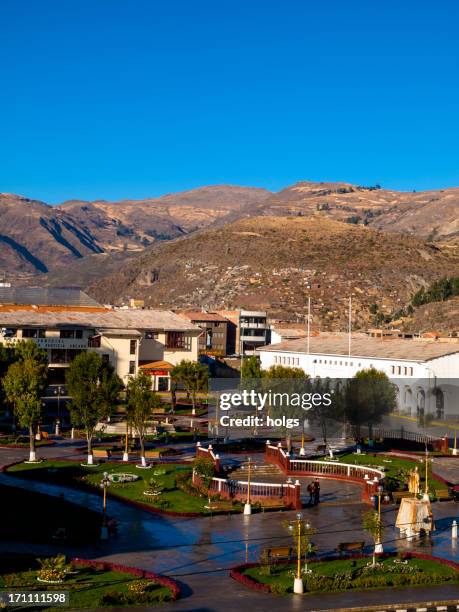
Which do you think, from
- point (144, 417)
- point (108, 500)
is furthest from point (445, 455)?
point (108, 500)

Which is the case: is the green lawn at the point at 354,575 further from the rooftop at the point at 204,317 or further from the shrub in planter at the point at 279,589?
the rooftop at the point at 204,317

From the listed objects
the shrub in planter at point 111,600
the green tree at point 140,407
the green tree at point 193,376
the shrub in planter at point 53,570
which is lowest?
the shrub in planter at point 111,600

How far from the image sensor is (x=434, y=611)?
105ft

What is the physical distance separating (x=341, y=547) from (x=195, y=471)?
51.0 feet

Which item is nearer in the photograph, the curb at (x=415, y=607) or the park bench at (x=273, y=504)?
the curb at (x=415, y=607)

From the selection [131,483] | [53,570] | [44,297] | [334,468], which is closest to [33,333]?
[44,297]

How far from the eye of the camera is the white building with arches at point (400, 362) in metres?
85.9

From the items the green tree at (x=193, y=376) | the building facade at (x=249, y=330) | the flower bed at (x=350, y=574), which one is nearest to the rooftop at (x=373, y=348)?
the green tree at (x=193, y=376)

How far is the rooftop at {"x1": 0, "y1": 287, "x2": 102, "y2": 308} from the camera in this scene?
124m

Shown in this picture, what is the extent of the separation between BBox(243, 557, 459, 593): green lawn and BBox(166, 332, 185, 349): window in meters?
74.7

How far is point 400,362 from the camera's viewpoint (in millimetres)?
93688

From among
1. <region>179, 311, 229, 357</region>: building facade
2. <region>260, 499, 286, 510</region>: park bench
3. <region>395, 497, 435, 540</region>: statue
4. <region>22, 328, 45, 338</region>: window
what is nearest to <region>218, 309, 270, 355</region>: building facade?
<region>179, 311, 229, 357</region>: building facade

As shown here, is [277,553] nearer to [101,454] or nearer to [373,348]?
[101,454]

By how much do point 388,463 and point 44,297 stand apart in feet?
240
